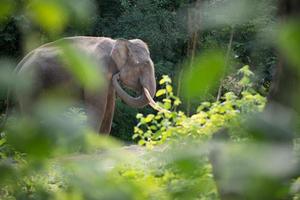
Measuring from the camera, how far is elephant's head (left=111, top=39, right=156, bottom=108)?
302 inches

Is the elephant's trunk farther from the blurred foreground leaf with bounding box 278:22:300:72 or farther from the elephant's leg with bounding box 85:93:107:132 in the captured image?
the blurred foreground leaf with bounding box 278:22:300:72

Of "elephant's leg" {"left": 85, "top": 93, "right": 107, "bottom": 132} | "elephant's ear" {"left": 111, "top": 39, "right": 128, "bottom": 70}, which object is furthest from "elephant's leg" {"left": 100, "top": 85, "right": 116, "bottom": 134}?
"elephant's ear" {"left": 111, "top": 39, "right": 128, "bottom": 70}

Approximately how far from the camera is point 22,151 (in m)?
0.46

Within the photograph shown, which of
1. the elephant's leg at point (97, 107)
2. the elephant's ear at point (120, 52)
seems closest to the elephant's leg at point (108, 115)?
the elephant's leg at point (97, 107)

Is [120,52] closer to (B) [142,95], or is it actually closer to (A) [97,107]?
(B) [142,95]

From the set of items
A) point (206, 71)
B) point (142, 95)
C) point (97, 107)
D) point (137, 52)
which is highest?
point (206, 71)

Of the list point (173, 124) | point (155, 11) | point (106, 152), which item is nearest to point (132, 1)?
point (155, 11)

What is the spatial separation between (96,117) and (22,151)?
7.31m

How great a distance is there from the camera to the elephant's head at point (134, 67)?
25.1 ft

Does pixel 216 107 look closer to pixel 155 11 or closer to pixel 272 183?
pixel 272 183

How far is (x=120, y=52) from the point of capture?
7.64 m

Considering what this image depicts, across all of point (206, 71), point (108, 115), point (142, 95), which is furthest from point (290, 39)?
point (108, 115)

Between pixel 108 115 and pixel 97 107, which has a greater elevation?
pixel 97 107

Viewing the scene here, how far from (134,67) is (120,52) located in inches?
10.1
